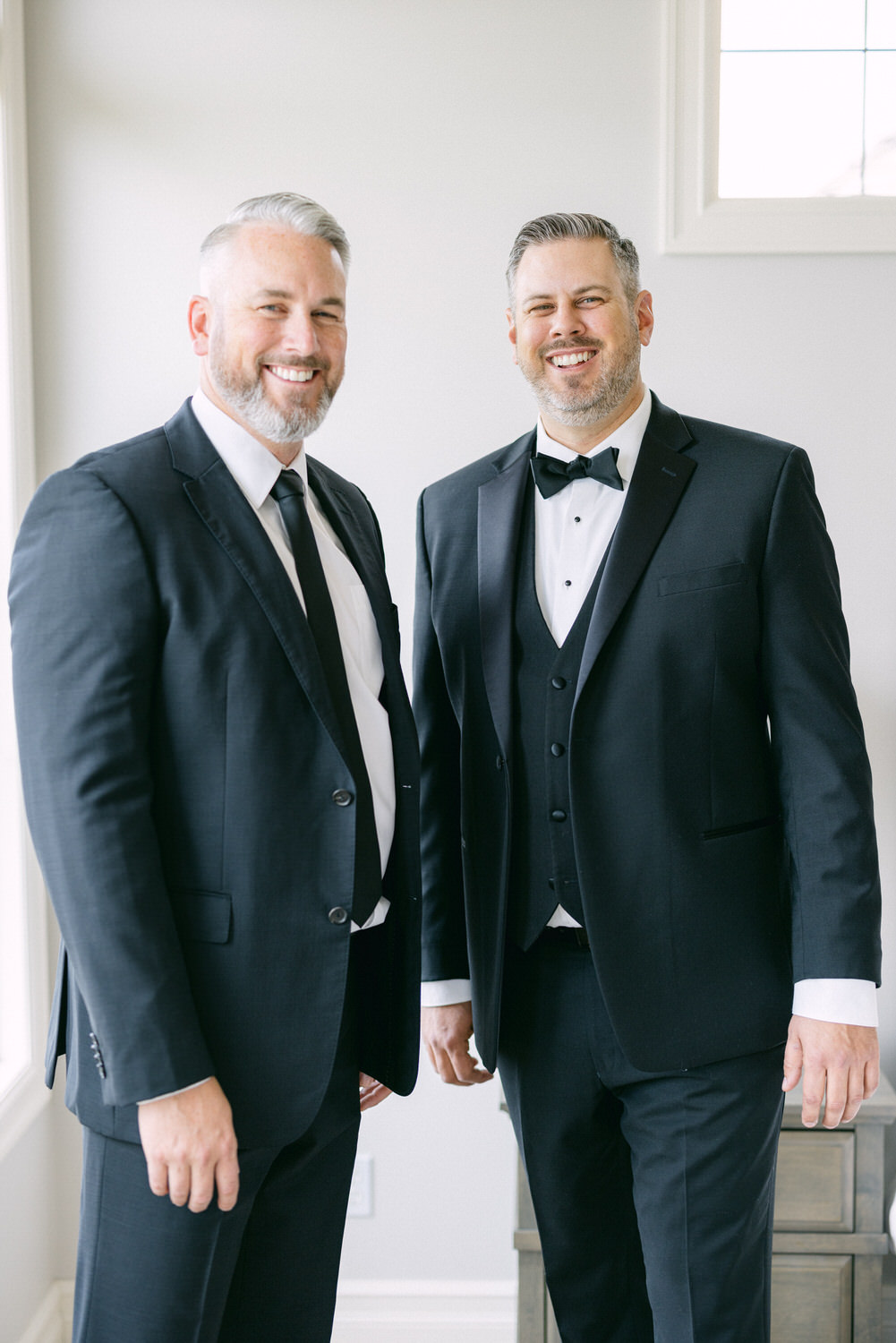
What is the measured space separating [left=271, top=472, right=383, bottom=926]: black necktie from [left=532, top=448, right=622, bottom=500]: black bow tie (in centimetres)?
36

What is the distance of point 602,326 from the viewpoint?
148cm

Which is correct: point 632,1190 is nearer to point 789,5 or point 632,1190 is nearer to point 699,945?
point 699,945

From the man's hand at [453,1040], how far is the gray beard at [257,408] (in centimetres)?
87

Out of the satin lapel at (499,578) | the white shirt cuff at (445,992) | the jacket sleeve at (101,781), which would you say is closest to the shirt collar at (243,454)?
the jacket sleeve at (101,781)

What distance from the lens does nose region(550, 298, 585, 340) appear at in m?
1.47

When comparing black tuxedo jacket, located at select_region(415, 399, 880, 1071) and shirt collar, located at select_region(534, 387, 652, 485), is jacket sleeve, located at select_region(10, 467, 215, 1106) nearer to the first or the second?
black tuxedo jacket, located at select_region(415, 399, 880, 1071)

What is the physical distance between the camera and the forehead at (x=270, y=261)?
1.30 metres

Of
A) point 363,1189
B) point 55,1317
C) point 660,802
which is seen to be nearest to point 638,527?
point 660,802

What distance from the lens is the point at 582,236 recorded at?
147cm

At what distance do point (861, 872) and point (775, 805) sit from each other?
5.6 inches

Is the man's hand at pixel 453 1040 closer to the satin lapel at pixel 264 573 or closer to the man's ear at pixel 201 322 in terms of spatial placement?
the satin lapel at pixel 264 573

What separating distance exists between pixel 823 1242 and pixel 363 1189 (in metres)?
0.98

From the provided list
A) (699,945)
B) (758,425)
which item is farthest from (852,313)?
(699,945)

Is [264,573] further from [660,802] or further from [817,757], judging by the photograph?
[817,757]
